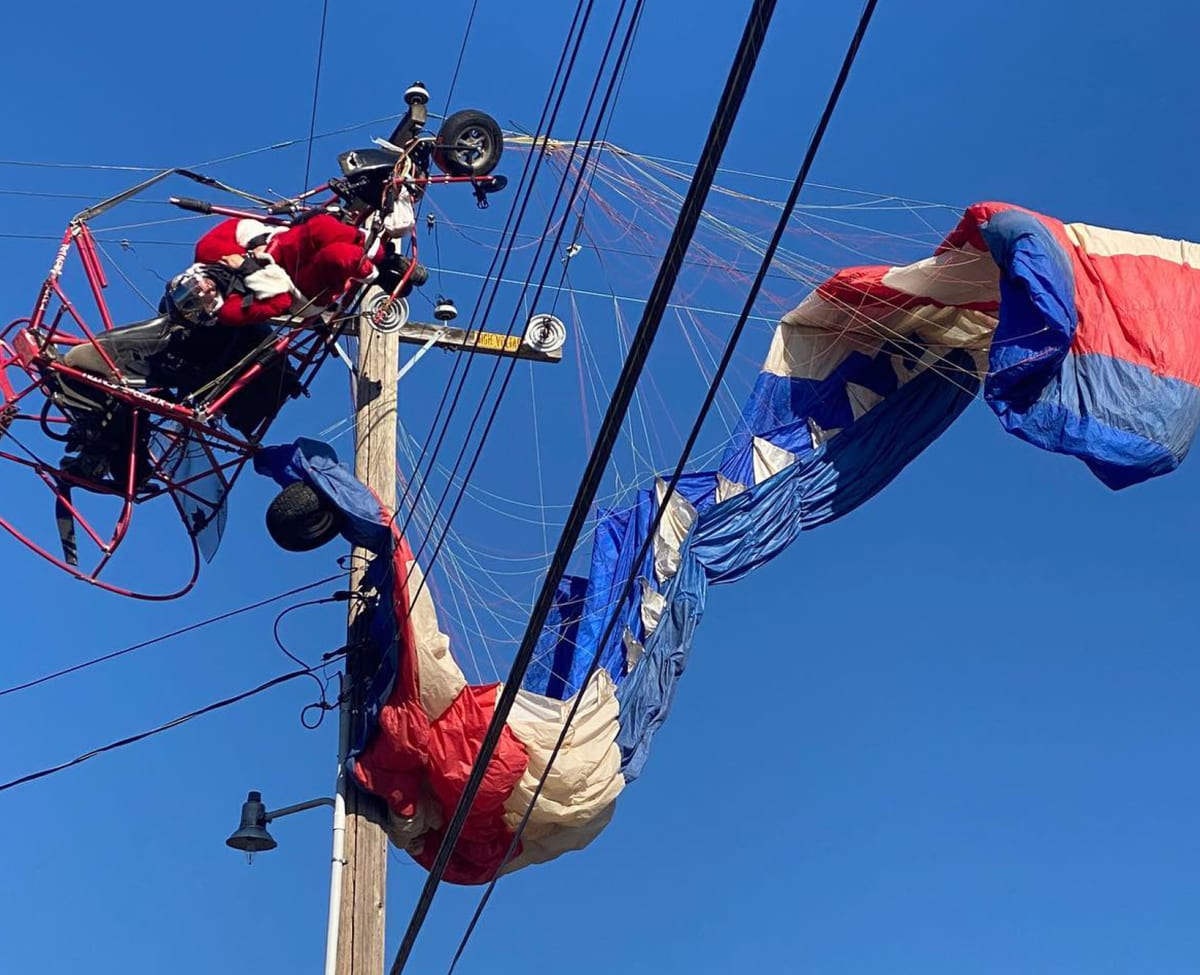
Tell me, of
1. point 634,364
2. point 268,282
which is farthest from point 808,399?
point 634,364

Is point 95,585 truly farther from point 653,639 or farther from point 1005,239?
point 1005,239

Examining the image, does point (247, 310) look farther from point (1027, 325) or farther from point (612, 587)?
point (1027, 325)

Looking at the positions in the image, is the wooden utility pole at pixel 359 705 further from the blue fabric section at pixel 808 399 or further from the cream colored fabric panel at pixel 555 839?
the blue fabric section at pixel 808 399

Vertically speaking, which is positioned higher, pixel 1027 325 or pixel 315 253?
pixel 1027 325

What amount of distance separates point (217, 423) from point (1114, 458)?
554 centimetres

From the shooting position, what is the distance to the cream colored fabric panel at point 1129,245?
1223 cm

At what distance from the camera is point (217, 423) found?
34.6ft

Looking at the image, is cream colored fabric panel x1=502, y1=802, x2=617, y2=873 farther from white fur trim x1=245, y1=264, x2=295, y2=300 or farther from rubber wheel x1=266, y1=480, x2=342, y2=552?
white fur trim x1=245, y1=264, x2=295, y2=300

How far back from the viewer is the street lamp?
405 inches

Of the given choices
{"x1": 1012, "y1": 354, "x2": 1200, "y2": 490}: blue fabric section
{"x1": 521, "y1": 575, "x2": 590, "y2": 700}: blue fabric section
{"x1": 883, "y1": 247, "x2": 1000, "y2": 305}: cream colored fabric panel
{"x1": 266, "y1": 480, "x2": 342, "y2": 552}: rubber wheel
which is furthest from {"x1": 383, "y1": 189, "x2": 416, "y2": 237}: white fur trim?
{"x1": 1012, "y1": 354, "x2": 1200, "y2": 490}: blue fabric section

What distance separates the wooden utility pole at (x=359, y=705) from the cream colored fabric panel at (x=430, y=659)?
0.50 meters

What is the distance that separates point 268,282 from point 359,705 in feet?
8.15

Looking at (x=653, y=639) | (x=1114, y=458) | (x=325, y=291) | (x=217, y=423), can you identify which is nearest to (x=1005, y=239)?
(x=1114, y=458)

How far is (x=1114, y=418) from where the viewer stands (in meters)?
11.6
